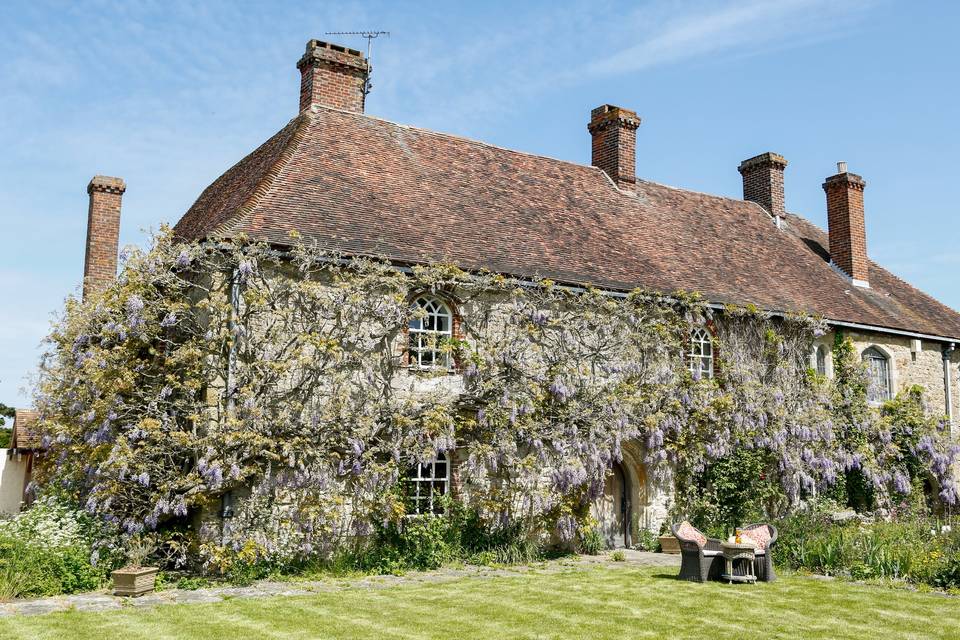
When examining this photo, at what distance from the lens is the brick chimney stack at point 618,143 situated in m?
20.6

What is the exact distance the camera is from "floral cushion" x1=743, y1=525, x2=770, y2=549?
11883mm

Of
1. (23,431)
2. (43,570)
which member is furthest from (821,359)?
(23,431)

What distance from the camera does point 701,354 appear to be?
16812 mm

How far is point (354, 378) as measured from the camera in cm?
1323

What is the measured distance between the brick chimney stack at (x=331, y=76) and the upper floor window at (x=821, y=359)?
421 inches

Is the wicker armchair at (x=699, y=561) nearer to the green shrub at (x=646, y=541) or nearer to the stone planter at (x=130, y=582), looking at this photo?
the green shrub at (x=646, y=541)

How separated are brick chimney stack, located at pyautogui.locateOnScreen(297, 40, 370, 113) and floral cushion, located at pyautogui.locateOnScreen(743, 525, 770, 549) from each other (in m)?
11.0

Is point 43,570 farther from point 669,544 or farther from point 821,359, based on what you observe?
point 821,359

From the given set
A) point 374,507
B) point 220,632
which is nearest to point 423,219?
point 374,507

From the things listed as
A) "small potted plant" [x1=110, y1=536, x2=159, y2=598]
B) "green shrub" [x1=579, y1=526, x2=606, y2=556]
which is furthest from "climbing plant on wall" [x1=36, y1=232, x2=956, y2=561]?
"green shrub" [x1=579, y1=526, x2=606, y2=556]

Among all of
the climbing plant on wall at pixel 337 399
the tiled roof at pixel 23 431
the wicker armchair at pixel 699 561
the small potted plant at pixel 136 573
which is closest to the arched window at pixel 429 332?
the climbing plant on wall at pixel 337 399

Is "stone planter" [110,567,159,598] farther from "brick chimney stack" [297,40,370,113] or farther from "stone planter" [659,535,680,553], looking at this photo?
"brick chimney stack" [297,40,370,113]

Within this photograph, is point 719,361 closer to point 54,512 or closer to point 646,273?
point 646,273

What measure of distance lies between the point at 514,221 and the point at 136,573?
9.23m
